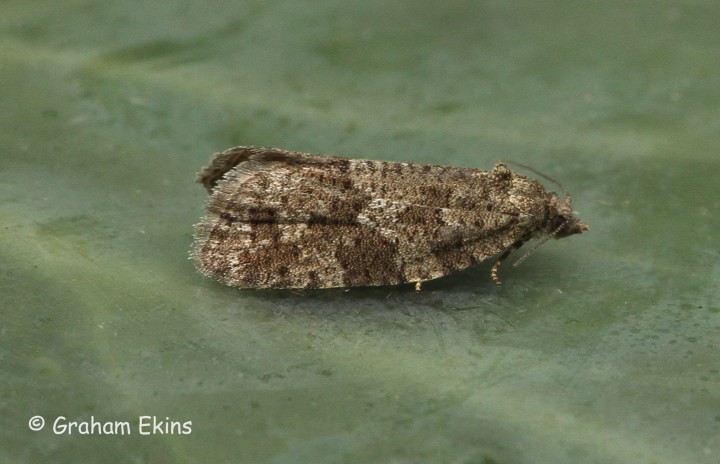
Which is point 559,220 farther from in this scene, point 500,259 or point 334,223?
point 334,223

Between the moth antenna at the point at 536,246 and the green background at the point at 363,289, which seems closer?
the green background at the point at 363,289

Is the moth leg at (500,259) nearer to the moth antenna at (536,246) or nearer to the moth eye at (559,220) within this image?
the moth antenna at (536,246)

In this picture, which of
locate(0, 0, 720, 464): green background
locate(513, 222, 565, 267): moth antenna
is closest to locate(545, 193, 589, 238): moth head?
locate(513, 222, 565, 267): moth antenna

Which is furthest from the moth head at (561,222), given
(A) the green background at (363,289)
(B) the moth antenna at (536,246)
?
(A) the green background at (363,289)

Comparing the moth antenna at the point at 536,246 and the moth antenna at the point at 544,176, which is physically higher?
the moth antenna at the point at 544,176


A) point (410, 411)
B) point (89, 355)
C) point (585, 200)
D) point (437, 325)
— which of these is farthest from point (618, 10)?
point (89, 355)

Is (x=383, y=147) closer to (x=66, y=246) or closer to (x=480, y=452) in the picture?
(x=66, y=246)

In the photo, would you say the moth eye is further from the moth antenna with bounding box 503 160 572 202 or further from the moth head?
the moth antenna with bounding box 503 160 572 202
